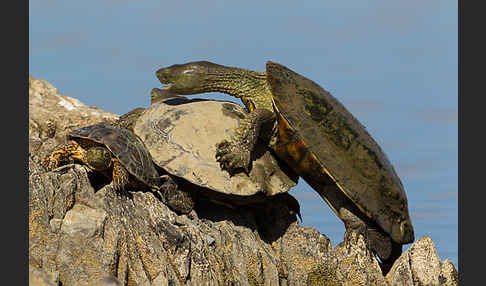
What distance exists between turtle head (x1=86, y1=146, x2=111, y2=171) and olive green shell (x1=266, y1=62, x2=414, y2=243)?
2923 mm

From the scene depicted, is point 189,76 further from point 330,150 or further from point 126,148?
point 330,150

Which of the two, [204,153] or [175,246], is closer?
[175,246]

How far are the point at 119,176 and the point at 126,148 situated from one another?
0.52 metres

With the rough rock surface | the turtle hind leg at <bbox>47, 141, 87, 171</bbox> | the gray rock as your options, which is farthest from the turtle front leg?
the gray rock

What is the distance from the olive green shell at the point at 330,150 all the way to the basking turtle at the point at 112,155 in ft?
7.56

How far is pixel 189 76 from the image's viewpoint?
11.4 m

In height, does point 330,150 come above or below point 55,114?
below

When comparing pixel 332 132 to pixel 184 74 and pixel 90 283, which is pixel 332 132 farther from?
pixel 90 283

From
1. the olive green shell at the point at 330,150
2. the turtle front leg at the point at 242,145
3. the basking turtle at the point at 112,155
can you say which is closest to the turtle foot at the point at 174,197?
the basking turtle at the point at 112,155

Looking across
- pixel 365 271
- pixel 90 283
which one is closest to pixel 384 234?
pixel 365 271

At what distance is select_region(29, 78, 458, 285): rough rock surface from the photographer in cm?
860

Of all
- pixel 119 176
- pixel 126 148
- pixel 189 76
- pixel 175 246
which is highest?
pixel 189 76

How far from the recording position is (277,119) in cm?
1095

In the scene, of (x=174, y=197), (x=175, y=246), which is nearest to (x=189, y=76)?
(x=174, y=197)
